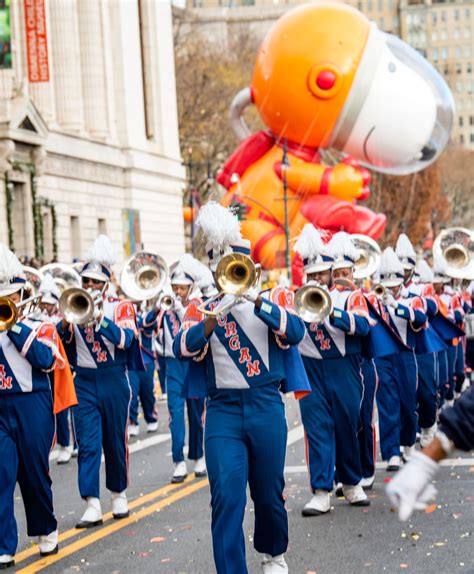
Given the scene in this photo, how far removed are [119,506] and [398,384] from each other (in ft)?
11.5

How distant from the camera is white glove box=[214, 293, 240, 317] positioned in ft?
25.2

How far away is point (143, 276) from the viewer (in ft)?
51.1

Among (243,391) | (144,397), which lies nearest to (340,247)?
(243,391)

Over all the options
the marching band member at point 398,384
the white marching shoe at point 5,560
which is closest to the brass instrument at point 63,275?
the marching band member at point 398,384

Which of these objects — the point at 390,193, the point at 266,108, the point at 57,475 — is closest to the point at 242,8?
the point at 390,193

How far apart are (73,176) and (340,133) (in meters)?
15.0

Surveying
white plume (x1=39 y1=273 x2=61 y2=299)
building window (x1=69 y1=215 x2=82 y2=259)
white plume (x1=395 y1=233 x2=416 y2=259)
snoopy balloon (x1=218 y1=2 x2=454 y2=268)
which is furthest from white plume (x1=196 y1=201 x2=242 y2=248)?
building window (x1=69 y1=215 x2=82 y2=259)

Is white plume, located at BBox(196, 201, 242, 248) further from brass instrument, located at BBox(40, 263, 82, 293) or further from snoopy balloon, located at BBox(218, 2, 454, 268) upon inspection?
snoopy balloon, located at BBox(218, 2, 454, 268)

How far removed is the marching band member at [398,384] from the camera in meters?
13.0

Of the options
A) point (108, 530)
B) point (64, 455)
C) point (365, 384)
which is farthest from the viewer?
point (64, 455)

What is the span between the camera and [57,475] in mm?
14242

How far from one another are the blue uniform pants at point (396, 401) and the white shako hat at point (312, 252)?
2.80m

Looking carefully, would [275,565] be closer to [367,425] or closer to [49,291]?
[367,425]

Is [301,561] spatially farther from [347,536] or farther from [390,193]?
[390,193]
